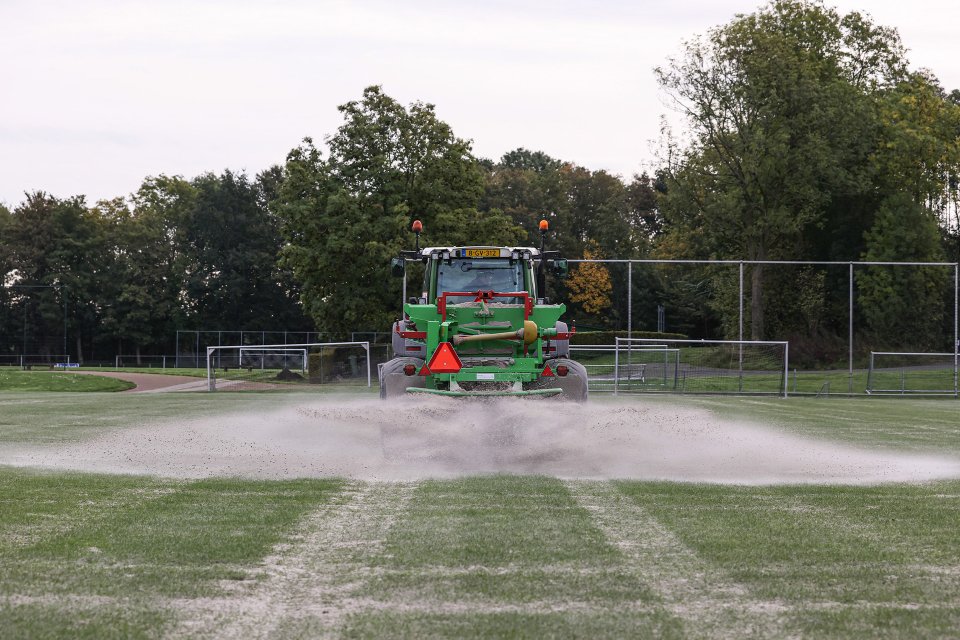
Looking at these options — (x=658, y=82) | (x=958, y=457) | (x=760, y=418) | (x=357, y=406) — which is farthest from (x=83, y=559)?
(x=658, y=82)

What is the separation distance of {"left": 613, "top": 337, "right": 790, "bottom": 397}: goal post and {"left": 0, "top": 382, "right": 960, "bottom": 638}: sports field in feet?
61.9

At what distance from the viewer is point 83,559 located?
5.81 meters

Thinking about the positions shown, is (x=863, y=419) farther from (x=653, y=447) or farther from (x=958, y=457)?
(x=653, y=447)

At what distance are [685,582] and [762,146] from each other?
43.9 metres

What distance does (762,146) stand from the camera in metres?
46.9

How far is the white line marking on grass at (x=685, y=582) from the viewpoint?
14.9ft

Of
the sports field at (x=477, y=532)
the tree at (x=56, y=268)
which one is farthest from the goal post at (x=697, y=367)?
the tree at (x=56, y=268)

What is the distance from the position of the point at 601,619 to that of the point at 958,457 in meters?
8.97

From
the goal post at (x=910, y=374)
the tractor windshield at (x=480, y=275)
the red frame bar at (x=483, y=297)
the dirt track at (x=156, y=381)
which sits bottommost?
the dirt track at (x=156, y=381)

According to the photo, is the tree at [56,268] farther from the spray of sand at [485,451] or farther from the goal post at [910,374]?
the spray of sand at [485,451]

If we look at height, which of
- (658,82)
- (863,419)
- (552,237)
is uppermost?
(658,82)

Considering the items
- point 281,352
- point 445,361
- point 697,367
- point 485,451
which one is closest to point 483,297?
point 445,361

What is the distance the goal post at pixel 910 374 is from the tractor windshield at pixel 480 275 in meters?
22.1

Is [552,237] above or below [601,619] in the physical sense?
→ above
